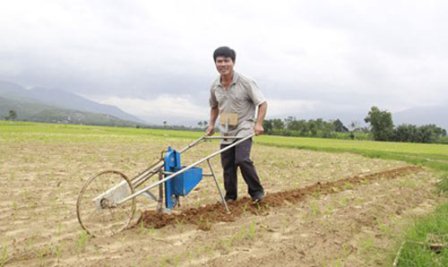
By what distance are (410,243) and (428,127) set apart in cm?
6524

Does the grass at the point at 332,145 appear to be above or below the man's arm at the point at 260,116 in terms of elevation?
below

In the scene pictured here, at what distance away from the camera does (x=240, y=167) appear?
5691 mm

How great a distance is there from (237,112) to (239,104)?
0.11 metres

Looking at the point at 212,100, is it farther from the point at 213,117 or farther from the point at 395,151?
the point at 395,151

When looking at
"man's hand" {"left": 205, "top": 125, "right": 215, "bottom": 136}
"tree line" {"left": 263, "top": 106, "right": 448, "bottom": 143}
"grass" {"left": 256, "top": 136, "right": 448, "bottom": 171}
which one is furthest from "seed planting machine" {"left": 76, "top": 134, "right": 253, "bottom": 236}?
"tree line" {"left": 263, "top": 106, "right": 448, "bottom": 143}

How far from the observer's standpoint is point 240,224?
490cm

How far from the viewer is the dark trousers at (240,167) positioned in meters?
5.65

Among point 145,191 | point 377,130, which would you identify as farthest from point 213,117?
point 377,130

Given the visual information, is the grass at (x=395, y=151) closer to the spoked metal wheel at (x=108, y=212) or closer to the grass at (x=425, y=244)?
the grass at (x=425, y=244)

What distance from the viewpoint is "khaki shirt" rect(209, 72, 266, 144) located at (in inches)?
226

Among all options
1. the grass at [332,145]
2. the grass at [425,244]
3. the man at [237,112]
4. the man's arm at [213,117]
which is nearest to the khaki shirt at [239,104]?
the man at [237,112]

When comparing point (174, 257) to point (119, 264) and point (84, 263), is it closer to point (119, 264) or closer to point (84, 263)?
point (119, 264)

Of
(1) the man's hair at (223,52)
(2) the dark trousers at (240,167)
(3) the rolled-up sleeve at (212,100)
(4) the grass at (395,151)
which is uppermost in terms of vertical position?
(1) the man's hair at (223,52)

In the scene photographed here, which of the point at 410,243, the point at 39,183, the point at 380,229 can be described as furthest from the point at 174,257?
the point at 39,183
